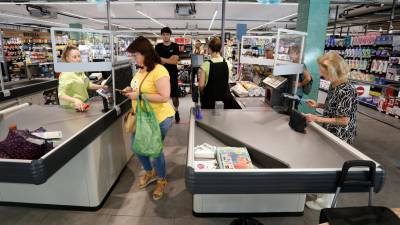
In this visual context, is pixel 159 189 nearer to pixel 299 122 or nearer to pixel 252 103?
pixel 252 103

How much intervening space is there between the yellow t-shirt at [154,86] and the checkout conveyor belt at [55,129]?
1.56 feet

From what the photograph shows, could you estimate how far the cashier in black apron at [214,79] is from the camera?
3393 mm

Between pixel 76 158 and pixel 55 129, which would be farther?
pixel 76 158

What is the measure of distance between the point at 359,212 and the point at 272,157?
57 cm

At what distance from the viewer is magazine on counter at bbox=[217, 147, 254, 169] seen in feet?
5.75

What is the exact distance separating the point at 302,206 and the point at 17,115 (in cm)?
307

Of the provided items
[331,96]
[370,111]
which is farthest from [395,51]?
[331,96]

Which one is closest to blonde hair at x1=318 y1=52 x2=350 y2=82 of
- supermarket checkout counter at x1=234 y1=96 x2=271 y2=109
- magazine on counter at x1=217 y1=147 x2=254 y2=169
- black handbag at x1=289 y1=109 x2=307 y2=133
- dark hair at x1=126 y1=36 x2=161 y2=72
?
black handbag at x1=289 y1=109 x2=307 y2=133

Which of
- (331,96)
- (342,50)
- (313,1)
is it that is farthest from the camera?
(342,50)

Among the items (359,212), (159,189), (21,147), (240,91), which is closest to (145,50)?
(21,147)

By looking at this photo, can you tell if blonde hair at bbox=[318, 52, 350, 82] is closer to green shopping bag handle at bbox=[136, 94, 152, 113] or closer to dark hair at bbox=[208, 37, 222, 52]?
dark hair at bbox=[208, 37, 222, 52]

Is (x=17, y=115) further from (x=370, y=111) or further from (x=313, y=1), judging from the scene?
(x=370, y=111)

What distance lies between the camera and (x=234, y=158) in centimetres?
185

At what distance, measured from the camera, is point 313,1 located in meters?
4.62
